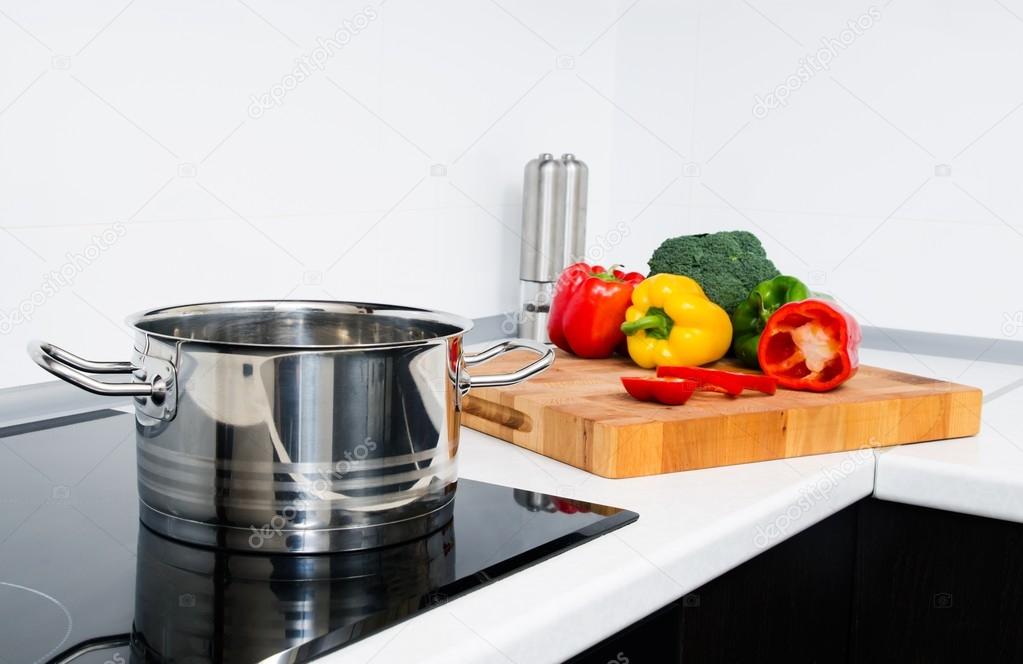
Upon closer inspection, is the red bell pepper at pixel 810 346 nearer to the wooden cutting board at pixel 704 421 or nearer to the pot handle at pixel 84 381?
the wooden cutting board at pixel 704 421

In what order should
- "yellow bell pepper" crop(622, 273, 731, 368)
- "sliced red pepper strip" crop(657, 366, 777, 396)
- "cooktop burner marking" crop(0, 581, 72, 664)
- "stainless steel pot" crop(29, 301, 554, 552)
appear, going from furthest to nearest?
1. "yellow bell pepper" crop(622, 273, 731, 368)
2. "sliced red pepper strip" crop(657, 366, 777, 396)
3. "stainless steel pot" crop(29, 301, 554, 552)
4. "cooktop burner marking" crop(0, 581, 72, 664)

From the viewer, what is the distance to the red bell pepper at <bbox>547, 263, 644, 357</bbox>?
127 cm

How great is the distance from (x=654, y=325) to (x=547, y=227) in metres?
0.41

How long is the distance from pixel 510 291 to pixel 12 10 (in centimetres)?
91

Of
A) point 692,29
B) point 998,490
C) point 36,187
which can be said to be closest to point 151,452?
point 36,187

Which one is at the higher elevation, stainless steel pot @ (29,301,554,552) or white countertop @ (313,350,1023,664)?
stainless steel pot @ (29,301,554,552)

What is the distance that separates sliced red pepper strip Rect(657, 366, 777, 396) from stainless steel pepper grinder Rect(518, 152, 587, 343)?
21.1 inches

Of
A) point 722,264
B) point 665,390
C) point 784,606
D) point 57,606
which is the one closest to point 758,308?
point 722,264

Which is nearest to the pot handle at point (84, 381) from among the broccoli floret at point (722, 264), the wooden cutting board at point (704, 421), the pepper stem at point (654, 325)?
the wooden cutting board at point (704, 421)

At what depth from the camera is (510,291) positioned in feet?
5.72

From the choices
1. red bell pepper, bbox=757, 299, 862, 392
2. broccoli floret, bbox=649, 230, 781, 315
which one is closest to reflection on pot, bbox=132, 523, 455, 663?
red bell pepper, bbox=757, 299, 862, 392

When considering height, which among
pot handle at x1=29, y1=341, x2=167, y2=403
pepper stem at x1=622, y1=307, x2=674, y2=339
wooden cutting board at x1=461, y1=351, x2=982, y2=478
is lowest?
wooden cutting board at x1=461, y1=351, x2=982, y2=478

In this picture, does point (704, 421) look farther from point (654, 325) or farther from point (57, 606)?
point (57, 606)

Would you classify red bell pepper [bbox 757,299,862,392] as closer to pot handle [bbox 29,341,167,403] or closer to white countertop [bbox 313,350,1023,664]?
white countertop [bbox 313,350,1023,664]
